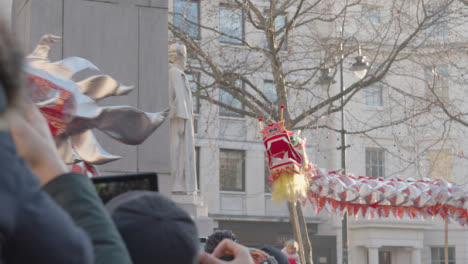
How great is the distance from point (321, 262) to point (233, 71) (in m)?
16.5

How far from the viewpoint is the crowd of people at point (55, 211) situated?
0.92 m

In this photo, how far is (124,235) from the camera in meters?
1.36

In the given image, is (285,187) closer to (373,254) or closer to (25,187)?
(25,187)

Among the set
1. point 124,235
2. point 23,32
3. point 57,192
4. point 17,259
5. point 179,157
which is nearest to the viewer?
point 17,259

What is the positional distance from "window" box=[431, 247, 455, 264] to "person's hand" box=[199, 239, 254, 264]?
3285cm

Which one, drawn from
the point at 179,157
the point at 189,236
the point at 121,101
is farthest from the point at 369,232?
the point at 189,236

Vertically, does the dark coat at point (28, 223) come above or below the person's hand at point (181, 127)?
below

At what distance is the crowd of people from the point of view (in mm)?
922

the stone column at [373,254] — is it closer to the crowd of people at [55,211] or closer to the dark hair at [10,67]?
the crowd of people at [55,211]

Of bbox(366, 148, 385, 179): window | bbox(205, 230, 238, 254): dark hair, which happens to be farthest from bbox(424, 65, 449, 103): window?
bbox(205, 230, 238, 254): dark hair

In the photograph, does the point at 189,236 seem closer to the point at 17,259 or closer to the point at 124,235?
the point at 124,235

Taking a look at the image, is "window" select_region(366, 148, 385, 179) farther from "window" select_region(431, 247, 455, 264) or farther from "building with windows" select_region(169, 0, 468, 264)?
"window" select_region(431, 247, 455, 264)

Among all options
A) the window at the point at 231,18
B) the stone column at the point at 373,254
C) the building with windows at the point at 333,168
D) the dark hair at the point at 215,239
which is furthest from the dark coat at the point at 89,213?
the stone column at the point at 373,254

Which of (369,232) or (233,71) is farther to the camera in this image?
(369,232)
